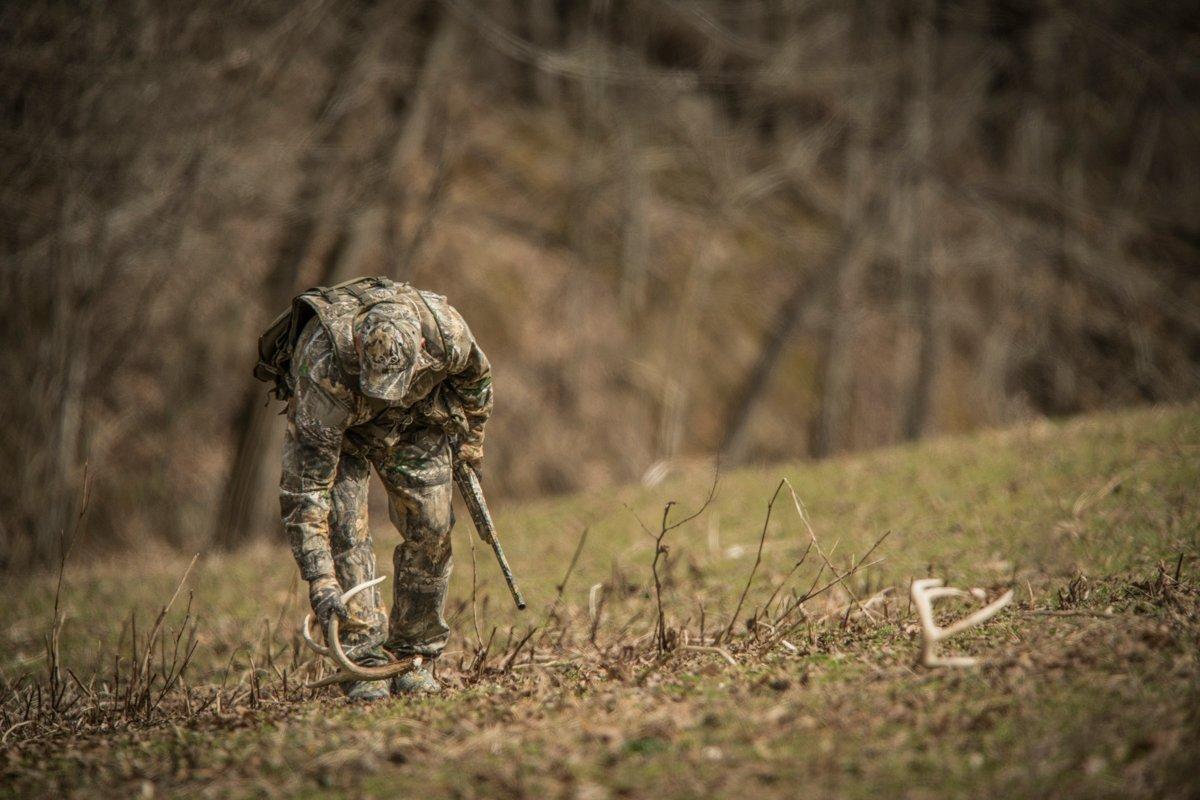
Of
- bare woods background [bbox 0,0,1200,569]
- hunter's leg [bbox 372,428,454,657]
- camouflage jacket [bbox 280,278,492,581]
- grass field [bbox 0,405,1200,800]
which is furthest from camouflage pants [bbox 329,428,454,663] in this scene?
bare woods background [bbox 0,0,1200,569]

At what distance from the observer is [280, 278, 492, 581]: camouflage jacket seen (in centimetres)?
438

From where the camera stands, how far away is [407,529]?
15.3ft

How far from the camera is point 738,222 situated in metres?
19.0

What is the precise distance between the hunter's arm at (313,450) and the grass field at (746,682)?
60 cm

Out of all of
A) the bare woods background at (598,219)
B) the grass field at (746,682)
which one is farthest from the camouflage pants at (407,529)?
the bare woods background at (598,219)

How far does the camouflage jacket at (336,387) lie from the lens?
438 cm

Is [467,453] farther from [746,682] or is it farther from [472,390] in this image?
[746,682]

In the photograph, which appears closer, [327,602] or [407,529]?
[327,602]

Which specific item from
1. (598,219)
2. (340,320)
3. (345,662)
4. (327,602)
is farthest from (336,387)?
(598,219)

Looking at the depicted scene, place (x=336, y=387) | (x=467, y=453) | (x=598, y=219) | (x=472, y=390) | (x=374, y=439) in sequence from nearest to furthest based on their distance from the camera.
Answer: (x=336, y=387)
(x=374, y=439)
(x=472, y=390)
(x=467, y=453)
(x=598, y=219)

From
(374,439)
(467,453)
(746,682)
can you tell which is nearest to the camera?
(746,682)

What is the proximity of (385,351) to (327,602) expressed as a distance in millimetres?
1013

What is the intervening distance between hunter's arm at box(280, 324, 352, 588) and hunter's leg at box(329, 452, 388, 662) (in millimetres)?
133

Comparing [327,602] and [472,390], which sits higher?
[472,390]
